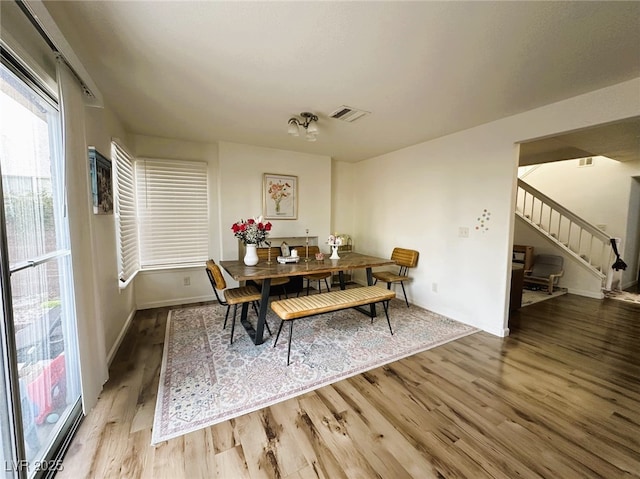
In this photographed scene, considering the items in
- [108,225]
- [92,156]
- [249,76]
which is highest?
[249,76]

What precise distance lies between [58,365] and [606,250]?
7.64 meters

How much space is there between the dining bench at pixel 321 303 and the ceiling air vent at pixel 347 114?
1940mm

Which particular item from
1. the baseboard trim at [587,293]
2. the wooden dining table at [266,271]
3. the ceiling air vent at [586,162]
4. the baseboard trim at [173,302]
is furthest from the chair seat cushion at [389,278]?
the ceiling air vent at [586,162]

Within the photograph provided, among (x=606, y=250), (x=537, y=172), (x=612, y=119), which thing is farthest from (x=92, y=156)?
(x=537, y=172)

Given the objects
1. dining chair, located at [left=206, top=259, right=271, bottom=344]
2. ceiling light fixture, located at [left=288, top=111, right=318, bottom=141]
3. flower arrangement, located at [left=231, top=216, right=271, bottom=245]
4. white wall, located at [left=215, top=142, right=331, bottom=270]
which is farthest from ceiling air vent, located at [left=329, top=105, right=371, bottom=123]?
dining chair, located at [left=206, top=259, right=271, bottom=344]

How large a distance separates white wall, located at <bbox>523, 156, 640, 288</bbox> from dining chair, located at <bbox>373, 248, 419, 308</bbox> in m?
4.40

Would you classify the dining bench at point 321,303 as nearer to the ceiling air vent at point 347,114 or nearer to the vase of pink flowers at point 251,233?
the vase of pink flowers at point 251,233

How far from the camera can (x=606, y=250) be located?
4738 millimetres

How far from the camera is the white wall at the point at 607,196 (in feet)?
16.1

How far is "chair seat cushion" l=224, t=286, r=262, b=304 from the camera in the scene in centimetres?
268

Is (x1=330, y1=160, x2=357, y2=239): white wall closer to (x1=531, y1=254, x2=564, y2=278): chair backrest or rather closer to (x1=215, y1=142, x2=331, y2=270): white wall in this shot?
(x1=215, y1=142, x2=331, y2=270): white wall

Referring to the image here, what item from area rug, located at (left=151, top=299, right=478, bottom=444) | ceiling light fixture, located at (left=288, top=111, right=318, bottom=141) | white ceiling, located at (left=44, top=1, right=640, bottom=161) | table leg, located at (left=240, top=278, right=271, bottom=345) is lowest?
area rug, located at (left=151, top=299, right=478, bottom=444)

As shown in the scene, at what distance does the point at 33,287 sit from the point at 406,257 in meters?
3.81

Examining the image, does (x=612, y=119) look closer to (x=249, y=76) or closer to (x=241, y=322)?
(x=249, y=76)
